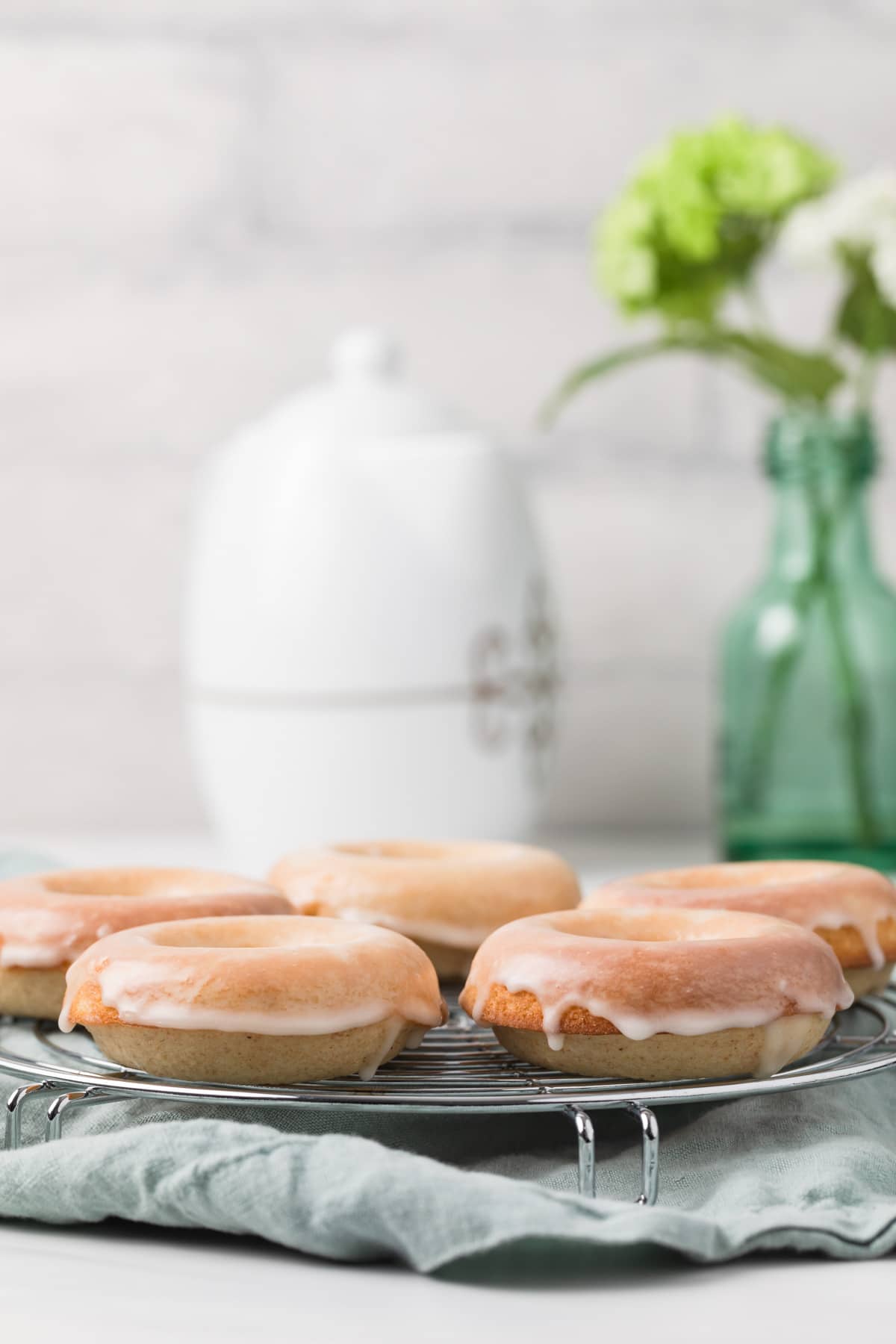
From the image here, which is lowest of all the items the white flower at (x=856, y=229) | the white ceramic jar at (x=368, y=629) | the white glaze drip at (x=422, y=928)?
the white glaze drip at (x=422, y=928)

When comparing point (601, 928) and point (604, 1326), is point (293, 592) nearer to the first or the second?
point (601, 928)

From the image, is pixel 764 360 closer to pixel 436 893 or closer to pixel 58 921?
pixel 436 893

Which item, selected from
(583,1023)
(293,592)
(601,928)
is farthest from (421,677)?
(583,1023)

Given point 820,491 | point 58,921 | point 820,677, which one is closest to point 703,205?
point 820,491

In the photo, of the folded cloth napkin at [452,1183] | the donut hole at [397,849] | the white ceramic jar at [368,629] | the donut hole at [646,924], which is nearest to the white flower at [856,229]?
the white ceramic jar at [368,629]

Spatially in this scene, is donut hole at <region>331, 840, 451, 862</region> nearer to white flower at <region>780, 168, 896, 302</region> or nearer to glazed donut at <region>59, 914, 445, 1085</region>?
glazed donut at <region>59, 914, 445, 1085</region>

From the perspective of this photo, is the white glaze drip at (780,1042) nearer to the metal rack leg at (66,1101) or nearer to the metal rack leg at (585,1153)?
the metal rack leg at (585,1153)
